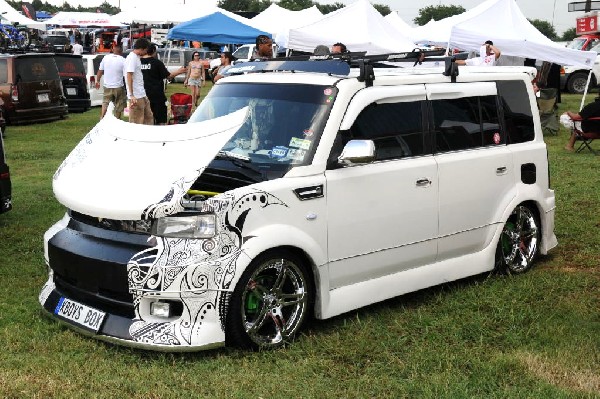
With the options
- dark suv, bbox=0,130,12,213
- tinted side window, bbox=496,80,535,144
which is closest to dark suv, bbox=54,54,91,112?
dark suv, bbox=0,130,12,213

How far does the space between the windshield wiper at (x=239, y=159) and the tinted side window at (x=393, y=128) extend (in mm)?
714

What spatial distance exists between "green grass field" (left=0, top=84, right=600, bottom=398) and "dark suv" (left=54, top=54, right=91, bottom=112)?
15136 mm

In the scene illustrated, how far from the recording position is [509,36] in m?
19.6

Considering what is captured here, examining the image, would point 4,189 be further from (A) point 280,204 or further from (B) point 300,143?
(A) point 280,204

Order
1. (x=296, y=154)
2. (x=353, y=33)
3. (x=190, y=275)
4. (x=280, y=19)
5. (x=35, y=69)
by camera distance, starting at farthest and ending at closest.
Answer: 1. (x=280, y=19)
2. (x=353, y=33)
3. (x=35, y=69)
4. (x=296, y=154)
5. (x=190, y=275)

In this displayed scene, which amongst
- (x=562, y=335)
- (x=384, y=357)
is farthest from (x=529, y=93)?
(x=384, y=357)

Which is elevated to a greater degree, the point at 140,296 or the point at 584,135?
the point at 140,296

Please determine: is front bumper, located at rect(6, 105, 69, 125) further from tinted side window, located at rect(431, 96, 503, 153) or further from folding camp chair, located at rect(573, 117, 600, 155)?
tinted side window, located at rect(431, 96, 503, 153)

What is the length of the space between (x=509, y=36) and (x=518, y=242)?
45.4 feet

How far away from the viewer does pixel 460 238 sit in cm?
613

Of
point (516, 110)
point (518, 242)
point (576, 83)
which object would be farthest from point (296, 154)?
point (576, 83)

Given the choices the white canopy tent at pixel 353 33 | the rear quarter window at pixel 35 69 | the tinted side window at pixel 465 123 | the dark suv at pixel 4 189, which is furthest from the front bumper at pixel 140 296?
the white canopy tent at pixel 353 33

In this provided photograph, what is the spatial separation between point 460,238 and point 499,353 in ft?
4.53

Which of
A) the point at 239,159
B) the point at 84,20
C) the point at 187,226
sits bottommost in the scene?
the point at 187,226
